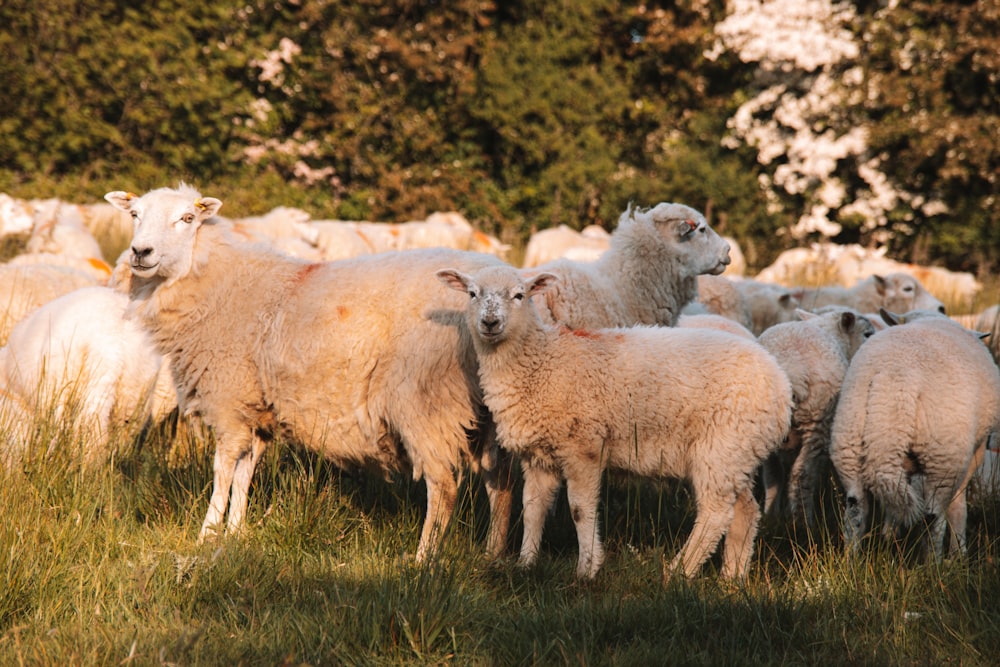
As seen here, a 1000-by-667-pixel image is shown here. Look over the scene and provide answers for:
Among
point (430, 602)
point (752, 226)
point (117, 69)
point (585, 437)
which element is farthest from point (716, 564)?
point (117, 69)

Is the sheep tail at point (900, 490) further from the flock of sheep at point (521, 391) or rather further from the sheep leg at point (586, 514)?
the sheep leg at point (586, 514)

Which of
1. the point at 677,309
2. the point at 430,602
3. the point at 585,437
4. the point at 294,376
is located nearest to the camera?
the point at 430,602

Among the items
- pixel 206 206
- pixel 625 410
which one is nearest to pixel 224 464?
pixel 206 206

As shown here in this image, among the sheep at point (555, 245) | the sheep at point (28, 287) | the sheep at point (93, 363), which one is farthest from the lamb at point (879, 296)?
the sheep at point (28, 287)

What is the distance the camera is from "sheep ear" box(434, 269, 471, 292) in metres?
4.66

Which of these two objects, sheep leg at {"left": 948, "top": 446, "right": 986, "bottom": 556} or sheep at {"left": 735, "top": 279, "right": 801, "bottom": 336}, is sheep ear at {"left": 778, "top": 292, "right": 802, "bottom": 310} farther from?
sheep leg at {"left": 948, "top": 446, "right": 986, "bottom": 556}

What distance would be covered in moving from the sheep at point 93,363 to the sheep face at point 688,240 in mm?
3175

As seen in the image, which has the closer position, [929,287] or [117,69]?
[929,287]

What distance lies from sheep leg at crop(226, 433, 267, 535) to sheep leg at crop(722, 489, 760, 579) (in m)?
2.32

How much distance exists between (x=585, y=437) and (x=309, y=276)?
170 cm

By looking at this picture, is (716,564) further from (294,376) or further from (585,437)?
(294,376)

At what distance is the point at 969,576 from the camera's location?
420cm

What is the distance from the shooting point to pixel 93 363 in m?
6.20

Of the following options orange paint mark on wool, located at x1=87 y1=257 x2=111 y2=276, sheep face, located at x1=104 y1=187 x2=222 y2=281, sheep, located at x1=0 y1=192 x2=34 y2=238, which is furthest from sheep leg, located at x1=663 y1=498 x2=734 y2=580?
sheep, located at x1=0 y1=192 x2=34 y2=238
